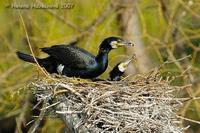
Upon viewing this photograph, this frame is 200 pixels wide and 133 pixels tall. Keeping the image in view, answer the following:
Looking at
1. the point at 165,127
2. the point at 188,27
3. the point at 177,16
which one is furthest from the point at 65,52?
the point at 188,27

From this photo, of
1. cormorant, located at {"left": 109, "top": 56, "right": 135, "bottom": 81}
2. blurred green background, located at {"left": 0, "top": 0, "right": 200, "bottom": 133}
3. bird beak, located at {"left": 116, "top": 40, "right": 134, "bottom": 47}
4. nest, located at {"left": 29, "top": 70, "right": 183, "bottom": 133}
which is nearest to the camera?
nest, located at {"left": 29, "top": 70, "right": 183, "bottom": 133}

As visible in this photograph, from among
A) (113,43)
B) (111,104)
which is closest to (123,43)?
(113,43)

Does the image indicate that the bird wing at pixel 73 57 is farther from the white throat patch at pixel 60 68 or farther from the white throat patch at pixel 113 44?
the white throat patch at pixel 113 44

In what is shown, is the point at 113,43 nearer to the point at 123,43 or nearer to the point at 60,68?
the point at 123,43

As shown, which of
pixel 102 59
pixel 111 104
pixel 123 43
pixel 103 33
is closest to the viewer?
pixel 111 104

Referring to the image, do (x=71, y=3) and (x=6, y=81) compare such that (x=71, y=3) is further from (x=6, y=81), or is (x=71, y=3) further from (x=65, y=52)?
(x=65, y=52)

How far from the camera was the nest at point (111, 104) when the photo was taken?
185 inches

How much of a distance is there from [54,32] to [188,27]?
1.85m

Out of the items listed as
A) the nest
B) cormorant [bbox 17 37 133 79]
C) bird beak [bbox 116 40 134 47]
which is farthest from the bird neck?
the nest

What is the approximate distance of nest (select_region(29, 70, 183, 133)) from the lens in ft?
15.4

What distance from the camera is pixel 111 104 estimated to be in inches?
189

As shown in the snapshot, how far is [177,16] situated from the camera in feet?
29.1

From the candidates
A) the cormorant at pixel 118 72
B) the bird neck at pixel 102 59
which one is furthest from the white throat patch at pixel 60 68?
the cormorant at pixel 118 72

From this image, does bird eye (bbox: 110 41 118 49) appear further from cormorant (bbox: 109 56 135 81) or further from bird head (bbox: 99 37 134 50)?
cormorant (bbox: 109 56 135 81)
